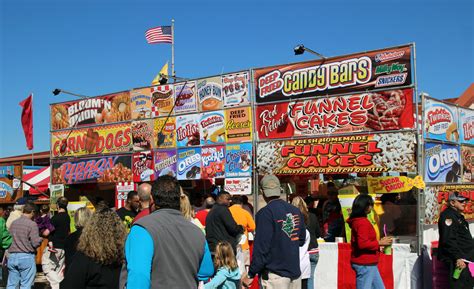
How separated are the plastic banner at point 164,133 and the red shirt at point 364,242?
23.7 feet

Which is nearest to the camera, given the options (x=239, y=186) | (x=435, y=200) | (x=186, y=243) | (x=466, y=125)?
(x=186, y=243)

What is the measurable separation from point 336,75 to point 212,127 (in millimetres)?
3406

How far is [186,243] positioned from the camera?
384 centimetres

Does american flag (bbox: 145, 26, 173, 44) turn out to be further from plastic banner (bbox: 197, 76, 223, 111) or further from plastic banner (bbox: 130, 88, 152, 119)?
plastic banner (bbox: 197, 76, 223, 111)

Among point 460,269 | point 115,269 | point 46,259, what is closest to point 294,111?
point 460,269

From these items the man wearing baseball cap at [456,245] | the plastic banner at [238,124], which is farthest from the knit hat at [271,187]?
the plastic banner at [238,124]

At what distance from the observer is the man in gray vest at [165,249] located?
11.7 ft

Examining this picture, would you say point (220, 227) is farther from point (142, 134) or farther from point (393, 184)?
point (142, 134)

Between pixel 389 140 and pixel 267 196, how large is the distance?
5076 mm

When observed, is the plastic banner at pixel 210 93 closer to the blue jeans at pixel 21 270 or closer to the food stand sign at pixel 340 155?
the food stand sign at pixel 340 155

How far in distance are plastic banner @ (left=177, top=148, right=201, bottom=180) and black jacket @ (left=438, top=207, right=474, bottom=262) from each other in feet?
20.8

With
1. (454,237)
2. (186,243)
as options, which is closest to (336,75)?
(454,237)

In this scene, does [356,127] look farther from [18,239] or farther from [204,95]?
[18,239]

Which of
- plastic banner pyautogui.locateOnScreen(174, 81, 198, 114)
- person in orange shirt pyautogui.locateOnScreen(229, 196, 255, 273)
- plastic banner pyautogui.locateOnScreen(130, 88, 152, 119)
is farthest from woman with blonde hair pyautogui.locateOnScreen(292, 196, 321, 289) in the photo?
plastic banner pyautogui.locateOnScreen(130, 88, 152, 119)
